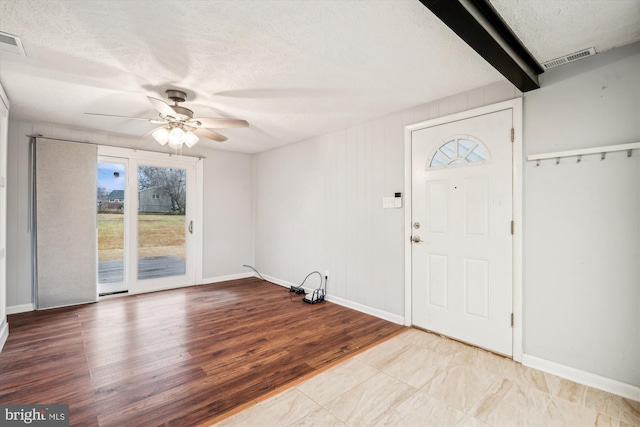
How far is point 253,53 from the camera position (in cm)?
213

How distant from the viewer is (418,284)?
318cm

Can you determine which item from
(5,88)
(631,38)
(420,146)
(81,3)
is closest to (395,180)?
(420,146)

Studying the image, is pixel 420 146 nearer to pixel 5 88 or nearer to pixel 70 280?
pixel 5 88

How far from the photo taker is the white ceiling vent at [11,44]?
6.22ft

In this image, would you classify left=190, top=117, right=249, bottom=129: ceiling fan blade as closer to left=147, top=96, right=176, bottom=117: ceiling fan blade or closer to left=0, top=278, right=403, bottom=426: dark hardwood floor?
left=147, top=96, right=176, bottom=117: ceiling fan blade

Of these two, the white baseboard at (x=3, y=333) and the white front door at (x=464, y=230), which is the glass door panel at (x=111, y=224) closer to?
the white baseboard at (x=3, y=333)

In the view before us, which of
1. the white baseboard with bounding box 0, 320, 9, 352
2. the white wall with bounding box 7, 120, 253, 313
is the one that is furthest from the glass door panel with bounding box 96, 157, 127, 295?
the white baseboard with bounding box 0, 320, 9, 352

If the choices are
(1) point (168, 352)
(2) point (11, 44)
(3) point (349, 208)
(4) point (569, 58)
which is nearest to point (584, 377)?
(4) point (569, 58)

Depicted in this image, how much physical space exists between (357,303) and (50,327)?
350cm

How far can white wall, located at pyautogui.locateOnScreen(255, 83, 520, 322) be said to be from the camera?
3352 millimetres

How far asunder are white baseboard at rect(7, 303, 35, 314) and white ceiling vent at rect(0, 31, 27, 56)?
322 cm

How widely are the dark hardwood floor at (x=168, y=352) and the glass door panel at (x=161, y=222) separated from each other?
0.70 metres

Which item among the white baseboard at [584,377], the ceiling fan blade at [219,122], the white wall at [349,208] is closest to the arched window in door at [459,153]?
the white wall at [349,208]

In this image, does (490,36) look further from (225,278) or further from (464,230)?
(225,278)
